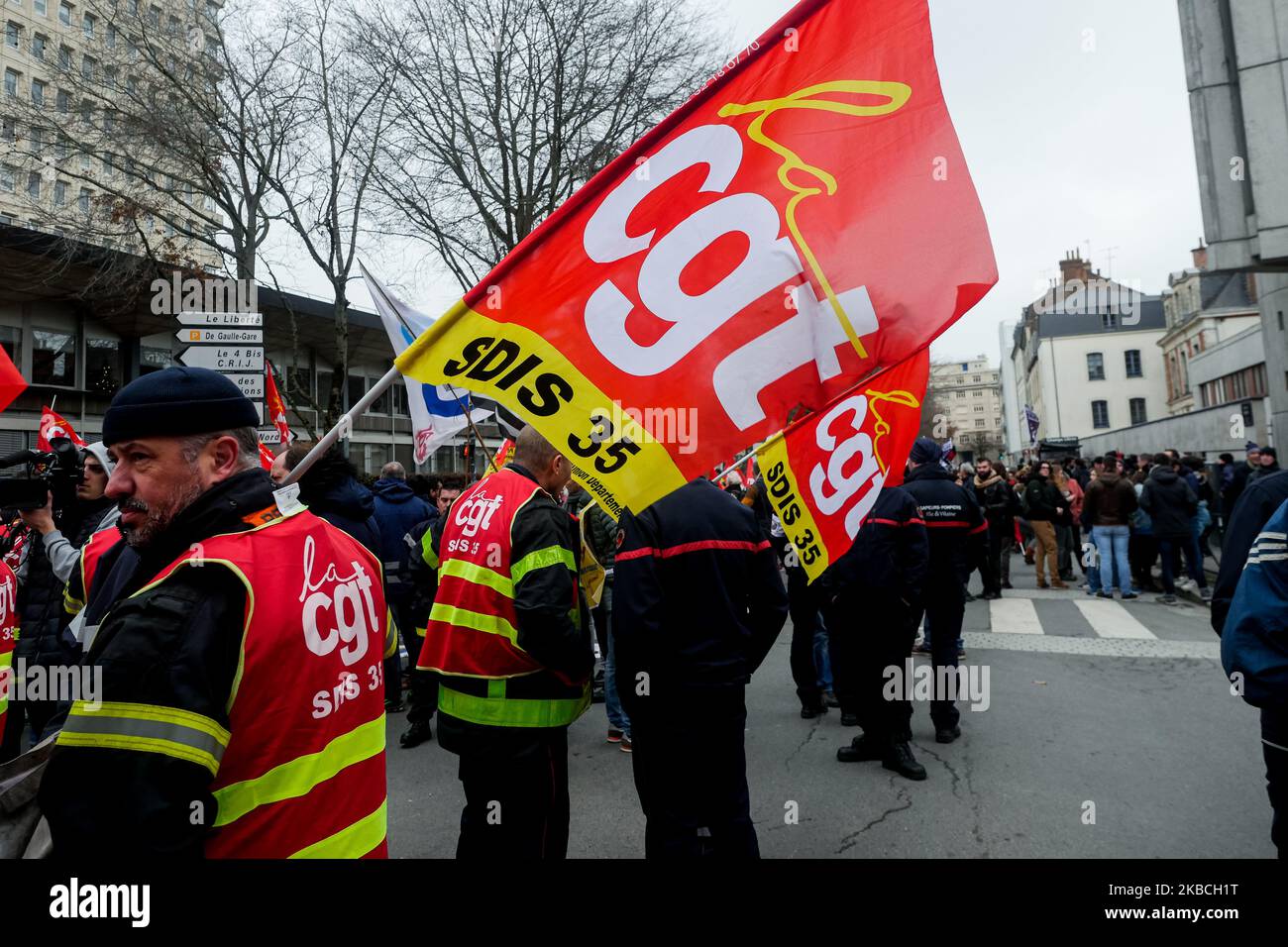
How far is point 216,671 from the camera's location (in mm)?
1469

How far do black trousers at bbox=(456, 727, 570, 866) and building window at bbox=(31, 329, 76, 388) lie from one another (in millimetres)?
25551

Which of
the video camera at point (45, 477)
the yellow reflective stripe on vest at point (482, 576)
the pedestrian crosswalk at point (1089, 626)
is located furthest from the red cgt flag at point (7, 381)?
the pedestrian crosswalk at point (1089, 626)

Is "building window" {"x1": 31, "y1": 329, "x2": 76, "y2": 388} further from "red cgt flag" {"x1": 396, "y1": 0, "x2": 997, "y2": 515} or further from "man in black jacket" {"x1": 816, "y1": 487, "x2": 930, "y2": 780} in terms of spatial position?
"red cgt flag" {"x1": 396, "y1": 0, "x2": 997, "y2": 515}

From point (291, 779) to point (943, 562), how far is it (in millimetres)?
5215

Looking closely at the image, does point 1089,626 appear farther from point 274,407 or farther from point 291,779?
point 274,407

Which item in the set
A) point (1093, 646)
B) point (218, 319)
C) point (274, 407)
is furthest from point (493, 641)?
point (1093, 646)

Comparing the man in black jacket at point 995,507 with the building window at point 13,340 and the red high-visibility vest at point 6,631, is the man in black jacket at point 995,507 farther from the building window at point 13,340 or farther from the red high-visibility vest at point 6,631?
the building window at point 13,340

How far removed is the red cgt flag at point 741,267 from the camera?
1966 mm

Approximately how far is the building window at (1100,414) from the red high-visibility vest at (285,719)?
222ft

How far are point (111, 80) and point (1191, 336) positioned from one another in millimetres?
54844
